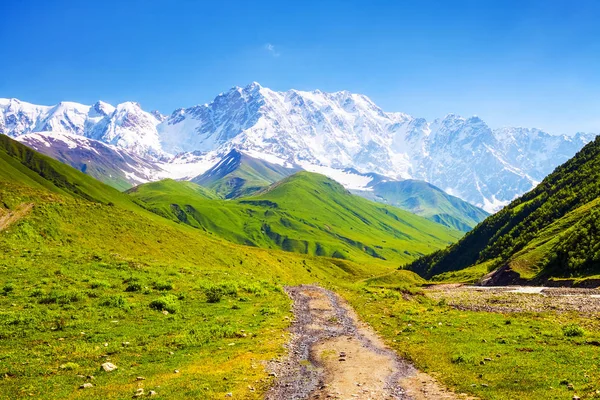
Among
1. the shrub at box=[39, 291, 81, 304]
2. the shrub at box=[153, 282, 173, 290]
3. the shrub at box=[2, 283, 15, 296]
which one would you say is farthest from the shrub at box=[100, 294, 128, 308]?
the shrub at box=[2, 283, 15, 296]

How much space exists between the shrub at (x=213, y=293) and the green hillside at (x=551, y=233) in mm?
65387

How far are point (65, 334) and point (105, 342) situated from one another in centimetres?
326

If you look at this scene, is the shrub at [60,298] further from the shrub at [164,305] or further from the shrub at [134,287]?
the shrub at [164,305]

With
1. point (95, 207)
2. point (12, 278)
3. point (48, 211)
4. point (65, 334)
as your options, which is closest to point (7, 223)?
point (48, 211)

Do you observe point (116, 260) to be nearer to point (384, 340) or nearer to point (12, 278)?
point (12, 278)

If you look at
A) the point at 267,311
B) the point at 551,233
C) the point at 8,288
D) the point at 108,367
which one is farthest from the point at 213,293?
the point at 551,233

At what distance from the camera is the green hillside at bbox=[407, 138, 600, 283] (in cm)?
7900

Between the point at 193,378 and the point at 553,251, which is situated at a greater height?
the point at 553,251

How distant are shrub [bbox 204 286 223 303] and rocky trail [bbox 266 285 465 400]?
10113mm

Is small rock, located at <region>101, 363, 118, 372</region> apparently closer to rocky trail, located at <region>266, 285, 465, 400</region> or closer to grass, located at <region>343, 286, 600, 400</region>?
rocky trail, located at <region>266, 285, 465, 400</region>

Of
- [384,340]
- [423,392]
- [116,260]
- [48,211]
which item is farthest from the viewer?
[48,211]

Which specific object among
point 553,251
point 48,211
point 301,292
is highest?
point 553,251

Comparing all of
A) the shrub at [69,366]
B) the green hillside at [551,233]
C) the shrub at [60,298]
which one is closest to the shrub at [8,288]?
the shrub at [60,298]

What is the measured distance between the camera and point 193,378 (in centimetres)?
2150
